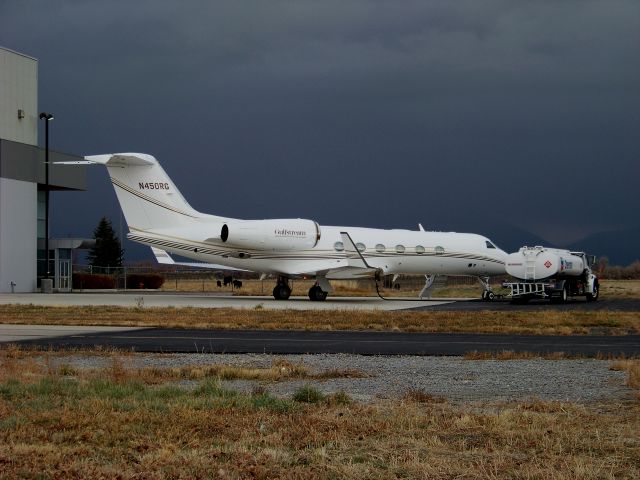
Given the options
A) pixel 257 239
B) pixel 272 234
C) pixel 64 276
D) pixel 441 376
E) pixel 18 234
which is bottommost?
pixel 441 376

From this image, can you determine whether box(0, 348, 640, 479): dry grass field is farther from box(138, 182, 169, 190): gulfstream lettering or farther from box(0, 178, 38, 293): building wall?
box(0, 178, 38, 293): building wall

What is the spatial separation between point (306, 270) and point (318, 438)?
104 feet

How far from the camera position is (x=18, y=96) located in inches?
1991

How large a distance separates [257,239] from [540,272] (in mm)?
12198

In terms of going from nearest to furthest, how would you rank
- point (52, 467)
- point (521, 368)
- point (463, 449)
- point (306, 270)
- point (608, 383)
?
1. point (52, 467)
2. point (463, 449)
3. point (608, 383)
4. point (521, 368)
5. point (306, 270)

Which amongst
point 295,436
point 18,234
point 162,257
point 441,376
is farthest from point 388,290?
point 295,436

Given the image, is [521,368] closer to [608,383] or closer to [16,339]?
[608,383]

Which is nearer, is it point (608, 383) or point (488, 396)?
point (488, 396)

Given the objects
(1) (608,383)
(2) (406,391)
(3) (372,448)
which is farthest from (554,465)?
(1) (608,383)

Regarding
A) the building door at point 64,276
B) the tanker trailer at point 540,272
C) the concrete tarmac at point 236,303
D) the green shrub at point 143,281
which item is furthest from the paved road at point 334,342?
the green shrub at point 143,281

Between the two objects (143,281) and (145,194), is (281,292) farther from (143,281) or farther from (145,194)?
(143,281)

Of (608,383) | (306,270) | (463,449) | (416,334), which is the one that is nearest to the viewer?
(463,449)

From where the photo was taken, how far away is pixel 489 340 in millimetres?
19203

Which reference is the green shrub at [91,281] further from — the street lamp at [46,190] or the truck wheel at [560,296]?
the truck wheel at [560,296]
